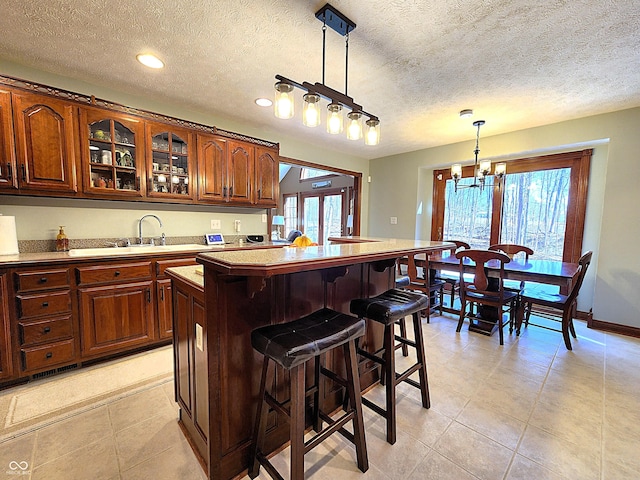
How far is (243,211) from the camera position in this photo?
12.5 feet

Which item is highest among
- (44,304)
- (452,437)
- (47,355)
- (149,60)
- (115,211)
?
(149,60)

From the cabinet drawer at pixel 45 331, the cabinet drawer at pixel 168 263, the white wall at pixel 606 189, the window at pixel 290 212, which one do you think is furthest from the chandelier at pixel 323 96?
the window at pixel 290 212

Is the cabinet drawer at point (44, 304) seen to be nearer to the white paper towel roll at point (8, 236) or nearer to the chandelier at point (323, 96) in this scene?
the white paper towel roll at point (8, 236)

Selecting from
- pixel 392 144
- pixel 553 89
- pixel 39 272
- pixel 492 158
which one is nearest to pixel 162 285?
pixel 39 272

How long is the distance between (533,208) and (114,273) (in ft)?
16.8

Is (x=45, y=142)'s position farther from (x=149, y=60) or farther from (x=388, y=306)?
(x=388, y=306)

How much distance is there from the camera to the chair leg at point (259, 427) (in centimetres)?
129

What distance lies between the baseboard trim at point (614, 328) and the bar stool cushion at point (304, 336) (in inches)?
141

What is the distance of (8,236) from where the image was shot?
2.14 metres

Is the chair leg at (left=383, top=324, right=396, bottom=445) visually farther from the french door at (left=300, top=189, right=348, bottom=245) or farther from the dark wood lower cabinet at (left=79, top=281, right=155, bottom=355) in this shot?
the french door at (left=300, top=189, right=348, bottom=245)

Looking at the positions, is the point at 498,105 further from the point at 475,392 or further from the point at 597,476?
the point at 597,476

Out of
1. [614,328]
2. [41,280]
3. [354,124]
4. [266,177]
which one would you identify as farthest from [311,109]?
[614,328]

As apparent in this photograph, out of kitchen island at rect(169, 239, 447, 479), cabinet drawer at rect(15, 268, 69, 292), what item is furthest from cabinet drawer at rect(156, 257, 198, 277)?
kitchen island at rect(169, 239, 447, 479)

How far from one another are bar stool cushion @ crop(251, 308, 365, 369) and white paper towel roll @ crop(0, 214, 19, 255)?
7.68ft
